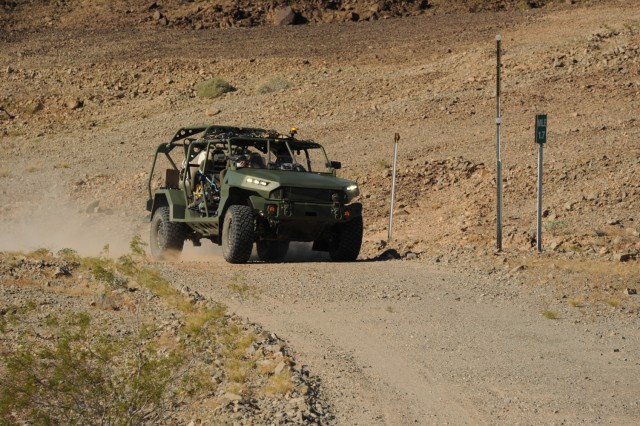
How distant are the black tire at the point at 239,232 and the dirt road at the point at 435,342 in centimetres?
18

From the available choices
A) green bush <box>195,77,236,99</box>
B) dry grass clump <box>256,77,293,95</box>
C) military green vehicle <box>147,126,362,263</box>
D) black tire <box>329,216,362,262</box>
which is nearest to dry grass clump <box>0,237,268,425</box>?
military green vehicle <box>147,126,362,263</box>

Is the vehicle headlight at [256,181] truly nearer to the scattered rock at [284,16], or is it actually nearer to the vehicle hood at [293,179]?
the vehicle hood at [293,179]

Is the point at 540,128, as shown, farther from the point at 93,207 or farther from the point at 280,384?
the point at 93,207

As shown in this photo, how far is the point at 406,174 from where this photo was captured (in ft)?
92.4

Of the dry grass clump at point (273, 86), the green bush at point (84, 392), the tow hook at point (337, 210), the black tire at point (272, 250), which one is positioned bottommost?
the black tire at point (272, 250)

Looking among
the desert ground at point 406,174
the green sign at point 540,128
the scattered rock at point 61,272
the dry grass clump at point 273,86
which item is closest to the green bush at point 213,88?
the desert ground at point 406,174

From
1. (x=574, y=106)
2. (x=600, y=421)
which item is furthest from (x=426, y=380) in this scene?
(x=574, y=106)

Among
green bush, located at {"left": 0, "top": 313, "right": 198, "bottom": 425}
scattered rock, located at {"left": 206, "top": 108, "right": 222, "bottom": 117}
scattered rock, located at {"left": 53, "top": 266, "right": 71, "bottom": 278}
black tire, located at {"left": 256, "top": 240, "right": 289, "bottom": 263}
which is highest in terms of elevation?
green bush, located at {"left": 0, "top": 313, "right": 198, "bottom": 425}

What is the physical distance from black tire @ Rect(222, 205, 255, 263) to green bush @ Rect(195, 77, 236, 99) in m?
21.7

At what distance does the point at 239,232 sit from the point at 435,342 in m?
5.54

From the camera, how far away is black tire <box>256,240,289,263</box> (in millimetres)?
19891

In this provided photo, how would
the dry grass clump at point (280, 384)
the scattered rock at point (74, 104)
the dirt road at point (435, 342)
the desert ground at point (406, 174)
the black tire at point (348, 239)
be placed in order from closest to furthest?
the dirt road at point (435, 342)
the dry grass clump at point (280, 384)
the desert ground at point (406, 174)
the black tire at point (348, 239)
the scattered rock at point (74, 104)

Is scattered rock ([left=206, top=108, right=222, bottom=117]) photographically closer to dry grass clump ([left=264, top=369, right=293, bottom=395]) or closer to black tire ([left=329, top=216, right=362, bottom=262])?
black tire ([left=329, top=216, right=362, bottom=262])

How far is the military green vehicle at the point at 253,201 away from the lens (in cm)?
1808
